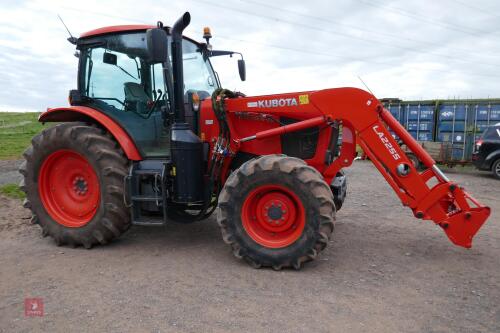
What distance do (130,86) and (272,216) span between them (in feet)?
7.99

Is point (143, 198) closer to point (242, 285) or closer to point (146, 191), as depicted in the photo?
point (146, 191)

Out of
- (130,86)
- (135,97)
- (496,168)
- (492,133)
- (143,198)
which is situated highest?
(130,86)

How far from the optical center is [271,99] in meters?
4.65

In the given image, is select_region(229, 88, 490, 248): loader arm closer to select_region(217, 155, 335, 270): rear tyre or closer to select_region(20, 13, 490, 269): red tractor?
select_region(20, 13, 490, 269): red tractor

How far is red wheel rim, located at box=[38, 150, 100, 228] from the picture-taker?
4.94 m

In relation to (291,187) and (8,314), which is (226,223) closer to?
(291,187)

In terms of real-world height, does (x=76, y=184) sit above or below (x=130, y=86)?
below

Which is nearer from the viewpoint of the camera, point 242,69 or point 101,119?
point 101,119

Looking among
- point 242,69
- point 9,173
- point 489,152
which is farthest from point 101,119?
point 489,152

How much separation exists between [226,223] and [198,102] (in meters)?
1.62

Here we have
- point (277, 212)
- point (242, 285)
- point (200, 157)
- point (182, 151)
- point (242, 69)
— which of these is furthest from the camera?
point (242, 69)

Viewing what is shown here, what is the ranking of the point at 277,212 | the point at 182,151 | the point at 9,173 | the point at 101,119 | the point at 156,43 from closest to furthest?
the point at 156,43
the point at 277,212
the point at 182,151
the point at 101,119
the point at 9,173

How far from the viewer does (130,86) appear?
505 cm

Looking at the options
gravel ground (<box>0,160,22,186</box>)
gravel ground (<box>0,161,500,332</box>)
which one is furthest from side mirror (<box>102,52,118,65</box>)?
gravel ground (<box>0,160,22,186</box>)
